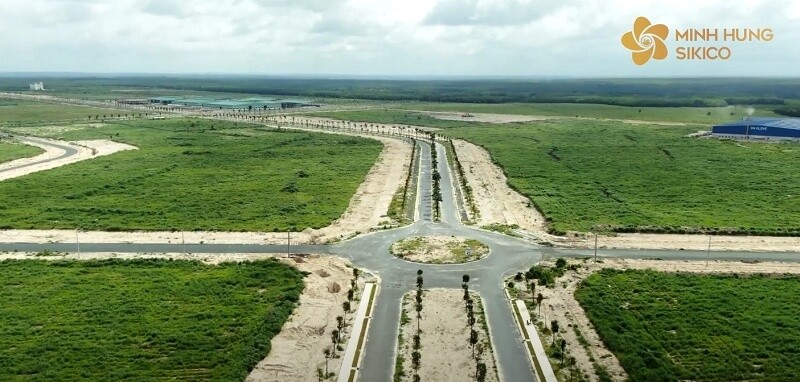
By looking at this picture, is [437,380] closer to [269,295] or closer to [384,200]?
[269,295]

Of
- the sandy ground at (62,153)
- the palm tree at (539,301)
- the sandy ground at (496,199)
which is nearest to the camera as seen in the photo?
the palm tree at (539,301)

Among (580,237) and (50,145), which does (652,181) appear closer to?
(580,237)

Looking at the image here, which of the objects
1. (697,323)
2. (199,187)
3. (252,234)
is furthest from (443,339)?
(199,187)

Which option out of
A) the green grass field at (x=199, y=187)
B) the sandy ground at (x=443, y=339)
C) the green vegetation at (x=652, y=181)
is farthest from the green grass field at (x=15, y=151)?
the sandy ground at (x=443, y=339)

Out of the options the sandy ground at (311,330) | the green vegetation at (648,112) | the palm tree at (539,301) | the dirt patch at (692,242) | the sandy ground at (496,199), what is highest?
the green vegetation at (648,112)

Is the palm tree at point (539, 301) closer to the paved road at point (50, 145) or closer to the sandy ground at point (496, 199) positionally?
the sandy ground at point (496, 199)

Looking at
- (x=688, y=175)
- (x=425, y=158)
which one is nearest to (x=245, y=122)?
(x=425, y=158)

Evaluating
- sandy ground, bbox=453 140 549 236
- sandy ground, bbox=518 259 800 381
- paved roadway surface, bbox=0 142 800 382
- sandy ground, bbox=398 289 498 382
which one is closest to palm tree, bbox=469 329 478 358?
sandy ground, bbox=398 289 498 382
